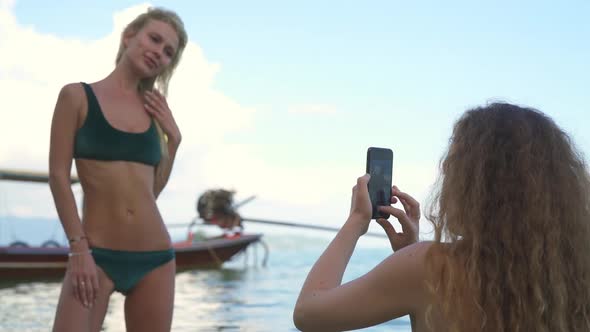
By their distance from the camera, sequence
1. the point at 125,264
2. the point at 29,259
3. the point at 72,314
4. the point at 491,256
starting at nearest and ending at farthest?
the point at 491,256 < the point at 72,314 < the point at 125,264 < the point at 29,259

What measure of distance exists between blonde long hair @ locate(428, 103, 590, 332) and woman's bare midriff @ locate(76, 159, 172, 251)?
3.57ft

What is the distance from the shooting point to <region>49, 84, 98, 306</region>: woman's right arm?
2115 millimetres

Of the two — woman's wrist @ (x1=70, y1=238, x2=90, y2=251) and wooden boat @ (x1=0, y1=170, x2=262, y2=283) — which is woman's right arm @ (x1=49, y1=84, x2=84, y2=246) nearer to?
woman's wrist @ (x1=70, y1=238, x2=90, y2=251)

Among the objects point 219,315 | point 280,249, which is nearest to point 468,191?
point 219,315

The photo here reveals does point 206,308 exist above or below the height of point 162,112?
below

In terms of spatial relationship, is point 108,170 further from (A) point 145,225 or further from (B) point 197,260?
(B) point 197,260

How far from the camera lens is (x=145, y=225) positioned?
2271 millimetres

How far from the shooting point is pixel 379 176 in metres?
1.73

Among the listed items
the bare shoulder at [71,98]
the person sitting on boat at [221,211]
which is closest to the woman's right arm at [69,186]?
the bare shoulder at [71,98]

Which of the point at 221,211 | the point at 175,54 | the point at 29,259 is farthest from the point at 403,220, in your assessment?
→ the point at 221,211

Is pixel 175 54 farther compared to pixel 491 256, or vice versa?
pixel 175 54

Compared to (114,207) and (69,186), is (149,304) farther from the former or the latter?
(69,186)

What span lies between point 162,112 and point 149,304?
0.66 meters

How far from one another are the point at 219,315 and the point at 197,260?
11797 millimetres
